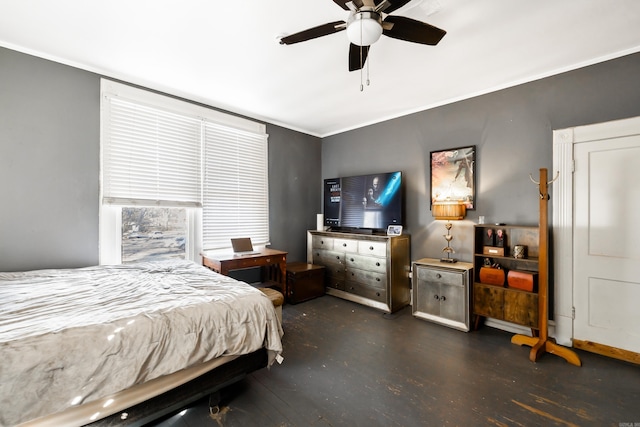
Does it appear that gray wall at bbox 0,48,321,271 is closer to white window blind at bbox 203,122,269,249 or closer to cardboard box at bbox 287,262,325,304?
white window blind at bbox 203,122,269,249

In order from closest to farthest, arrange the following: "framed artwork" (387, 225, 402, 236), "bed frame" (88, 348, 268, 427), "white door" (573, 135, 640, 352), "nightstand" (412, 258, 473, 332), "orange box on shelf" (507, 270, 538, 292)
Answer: "bed frame" (88, 348, 268, 427) < "white door" (573, 135, 640, 352) < "orange box on shelf" (507, 270, 538, 292) < "nightstand" (412, 258, 473, 332) < "framed artwork" (387, 225, 402, 236)

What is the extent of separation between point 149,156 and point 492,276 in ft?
13.6

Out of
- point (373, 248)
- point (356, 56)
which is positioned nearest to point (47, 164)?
point (356, 56)

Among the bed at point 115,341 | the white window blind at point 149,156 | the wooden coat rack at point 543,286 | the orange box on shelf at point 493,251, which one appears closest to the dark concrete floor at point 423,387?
the wooden coat rack at point 543,286

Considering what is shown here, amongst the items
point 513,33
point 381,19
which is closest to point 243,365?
point 381,19

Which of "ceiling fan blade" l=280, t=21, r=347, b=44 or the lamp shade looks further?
the lamp shade

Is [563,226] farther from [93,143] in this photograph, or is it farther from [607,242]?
[93,143]

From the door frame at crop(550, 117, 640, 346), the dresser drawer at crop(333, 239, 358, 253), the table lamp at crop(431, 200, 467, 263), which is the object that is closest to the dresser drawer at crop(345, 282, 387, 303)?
the dresser drawer at crop(333, 239, 358, 253)

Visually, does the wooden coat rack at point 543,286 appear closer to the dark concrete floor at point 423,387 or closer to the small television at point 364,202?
the dark concrete floor at point 423,387

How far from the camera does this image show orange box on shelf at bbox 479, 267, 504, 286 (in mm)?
2875

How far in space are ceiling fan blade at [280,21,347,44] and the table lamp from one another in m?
2.34

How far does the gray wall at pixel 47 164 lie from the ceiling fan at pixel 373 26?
2415 mm

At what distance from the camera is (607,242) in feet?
8.18

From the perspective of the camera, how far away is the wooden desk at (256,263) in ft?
10.5
